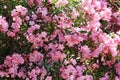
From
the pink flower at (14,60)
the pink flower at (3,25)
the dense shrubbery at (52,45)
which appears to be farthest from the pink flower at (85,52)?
the pink flower at (3,25)

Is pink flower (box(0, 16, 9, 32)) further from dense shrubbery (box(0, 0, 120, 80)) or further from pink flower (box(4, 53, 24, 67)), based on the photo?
pink flower (box(4, 53, 24, 67))

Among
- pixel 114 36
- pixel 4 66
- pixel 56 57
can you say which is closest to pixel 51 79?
pixel 56 57

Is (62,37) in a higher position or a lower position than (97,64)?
higher

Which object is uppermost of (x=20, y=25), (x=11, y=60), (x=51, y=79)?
(x=20, y=25)

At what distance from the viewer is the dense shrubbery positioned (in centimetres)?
335

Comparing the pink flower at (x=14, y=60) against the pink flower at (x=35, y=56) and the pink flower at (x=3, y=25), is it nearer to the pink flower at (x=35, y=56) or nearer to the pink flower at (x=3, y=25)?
the pink flower at (x=35, y=56)

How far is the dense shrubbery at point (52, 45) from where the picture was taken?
3350mm

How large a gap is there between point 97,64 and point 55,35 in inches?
19.0

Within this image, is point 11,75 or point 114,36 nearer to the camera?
point 11,75

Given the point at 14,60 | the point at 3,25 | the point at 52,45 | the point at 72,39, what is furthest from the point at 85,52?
the point at 3,25

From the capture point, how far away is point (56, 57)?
337 centimetres

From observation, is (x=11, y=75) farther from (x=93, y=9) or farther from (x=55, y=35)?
(x=93, y=9)

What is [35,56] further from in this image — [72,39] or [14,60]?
[72,39]

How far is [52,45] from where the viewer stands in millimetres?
3404
